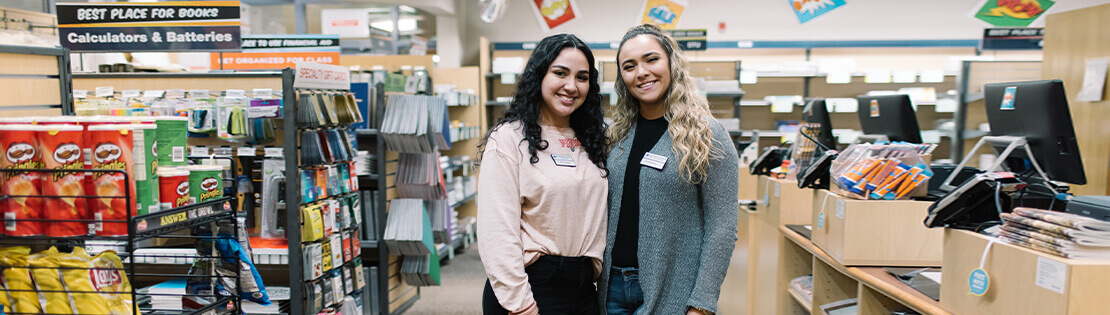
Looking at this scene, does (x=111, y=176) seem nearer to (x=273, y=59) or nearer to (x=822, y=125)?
(x=822, y=125)

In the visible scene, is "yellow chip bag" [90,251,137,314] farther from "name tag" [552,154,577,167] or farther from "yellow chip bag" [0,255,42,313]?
"name tag" [552,154,577,167]

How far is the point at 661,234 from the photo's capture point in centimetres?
171

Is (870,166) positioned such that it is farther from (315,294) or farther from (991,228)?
(315,294)

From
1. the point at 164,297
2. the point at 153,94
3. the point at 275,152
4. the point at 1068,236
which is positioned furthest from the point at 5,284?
the point at 153,94

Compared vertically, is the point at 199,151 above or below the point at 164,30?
below

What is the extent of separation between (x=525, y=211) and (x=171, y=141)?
2.66 feet

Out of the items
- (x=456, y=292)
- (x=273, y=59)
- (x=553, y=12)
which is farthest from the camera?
(x=553, y=12)

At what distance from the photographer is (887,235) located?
2193 millimetres

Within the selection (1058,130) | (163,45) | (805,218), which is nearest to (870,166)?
(1058,130)

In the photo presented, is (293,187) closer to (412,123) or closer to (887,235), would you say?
(412,123)

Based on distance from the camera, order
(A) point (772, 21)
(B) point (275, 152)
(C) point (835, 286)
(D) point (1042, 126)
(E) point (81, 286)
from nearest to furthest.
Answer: (E) point (81, 286) < (D) point (1042, 126) < (C) point (835, 286) < (B) point (275, 152) < (A) point (772, 21)

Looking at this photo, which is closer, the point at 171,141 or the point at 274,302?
the point at 171,141

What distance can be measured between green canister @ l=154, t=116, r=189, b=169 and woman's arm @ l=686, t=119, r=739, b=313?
1.26 meters

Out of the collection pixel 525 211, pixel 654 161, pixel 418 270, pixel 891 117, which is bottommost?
pixel 418 270
